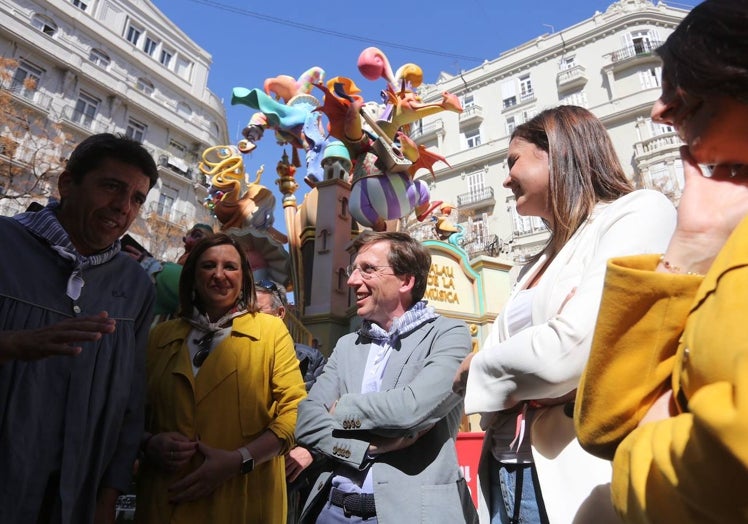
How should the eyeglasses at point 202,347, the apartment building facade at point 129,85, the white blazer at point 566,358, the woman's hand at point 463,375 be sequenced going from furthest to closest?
the apartment building facade at point 129,85, the eyeglasses at point 202,347, the woman's hand at point 463,375, the white blazer at point 566,358

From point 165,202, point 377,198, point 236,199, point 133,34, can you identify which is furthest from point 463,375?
point 133,34

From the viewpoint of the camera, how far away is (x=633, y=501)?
2.25 ft

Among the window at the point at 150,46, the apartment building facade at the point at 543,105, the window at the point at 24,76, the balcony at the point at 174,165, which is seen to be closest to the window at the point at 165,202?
the balcony at the point at 174,165

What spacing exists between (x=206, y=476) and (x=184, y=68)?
40021 millimetres

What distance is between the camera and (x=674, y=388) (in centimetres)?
73

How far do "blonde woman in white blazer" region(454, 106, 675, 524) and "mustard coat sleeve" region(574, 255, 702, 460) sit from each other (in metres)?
0.36

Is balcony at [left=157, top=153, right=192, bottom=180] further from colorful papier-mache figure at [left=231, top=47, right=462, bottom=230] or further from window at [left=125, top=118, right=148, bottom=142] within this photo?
colorful papier-mache figure at [left=231, top=47, right=462, bottom=230]

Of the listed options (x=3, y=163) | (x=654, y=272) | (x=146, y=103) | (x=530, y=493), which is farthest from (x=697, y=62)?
(x=146, y=103)

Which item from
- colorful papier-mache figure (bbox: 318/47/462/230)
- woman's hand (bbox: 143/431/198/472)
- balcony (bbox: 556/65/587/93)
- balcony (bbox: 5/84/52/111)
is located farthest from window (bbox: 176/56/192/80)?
woman's hand (bbox: 143/431/198/472)

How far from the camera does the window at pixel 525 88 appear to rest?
32.5 m

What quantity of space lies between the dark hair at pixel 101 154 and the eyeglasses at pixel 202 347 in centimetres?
88

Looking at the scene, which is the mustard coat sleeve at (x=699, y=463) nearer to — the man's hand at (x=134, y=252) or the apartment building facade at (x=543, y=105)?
the man's hand at (x=134, y=252)

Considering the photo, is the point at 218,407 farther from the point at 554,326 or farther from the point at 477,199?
the point at 477,199

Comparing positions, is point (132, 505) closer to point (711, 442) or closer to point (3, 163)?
point (711, 442)
